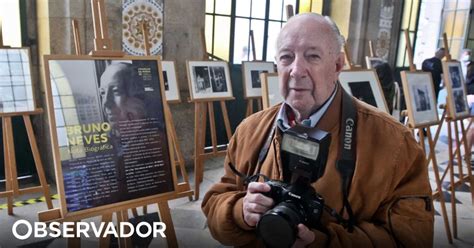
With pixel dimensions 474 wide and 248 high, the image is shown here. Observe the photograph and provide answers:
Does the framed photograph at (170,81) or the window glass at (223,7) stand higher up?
the window glass at (223,7)

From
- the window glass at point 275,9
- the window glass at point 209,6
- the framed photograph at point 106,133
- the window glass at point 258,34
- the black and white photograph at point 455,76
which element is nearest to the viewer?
the framed photograph at point 106,133

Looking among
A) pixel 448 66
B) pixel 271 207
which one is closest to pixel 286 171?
pixel 271 207

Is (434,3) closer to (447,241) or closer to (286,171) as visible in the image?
(447,241)

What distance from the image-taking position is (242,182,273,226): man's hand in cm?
100

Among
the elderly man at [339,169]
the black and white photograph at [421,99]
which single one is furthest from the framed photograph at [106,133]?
the black and white photograph at [421,99]

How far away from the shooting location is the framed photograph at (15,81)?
243cm

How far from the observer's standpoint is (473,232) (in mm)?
2965

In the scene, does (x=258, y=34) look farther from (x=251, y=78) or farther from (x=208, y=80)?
(x=208, y=80)

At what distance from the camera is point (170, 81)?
3.17m

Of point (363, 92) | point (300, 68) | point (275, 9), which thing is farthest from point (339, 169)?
point (275, 9)

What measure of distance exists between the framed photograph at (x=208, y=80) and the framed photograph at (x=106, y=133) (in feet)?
4.86

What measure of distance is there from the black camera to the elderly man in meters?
0.03

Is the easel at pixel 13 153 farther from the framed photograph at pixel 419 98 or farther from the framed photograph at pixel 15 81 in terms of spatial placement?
the framed photograph at pixel 419 98

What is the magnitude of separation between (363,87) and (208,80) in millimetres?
1390
